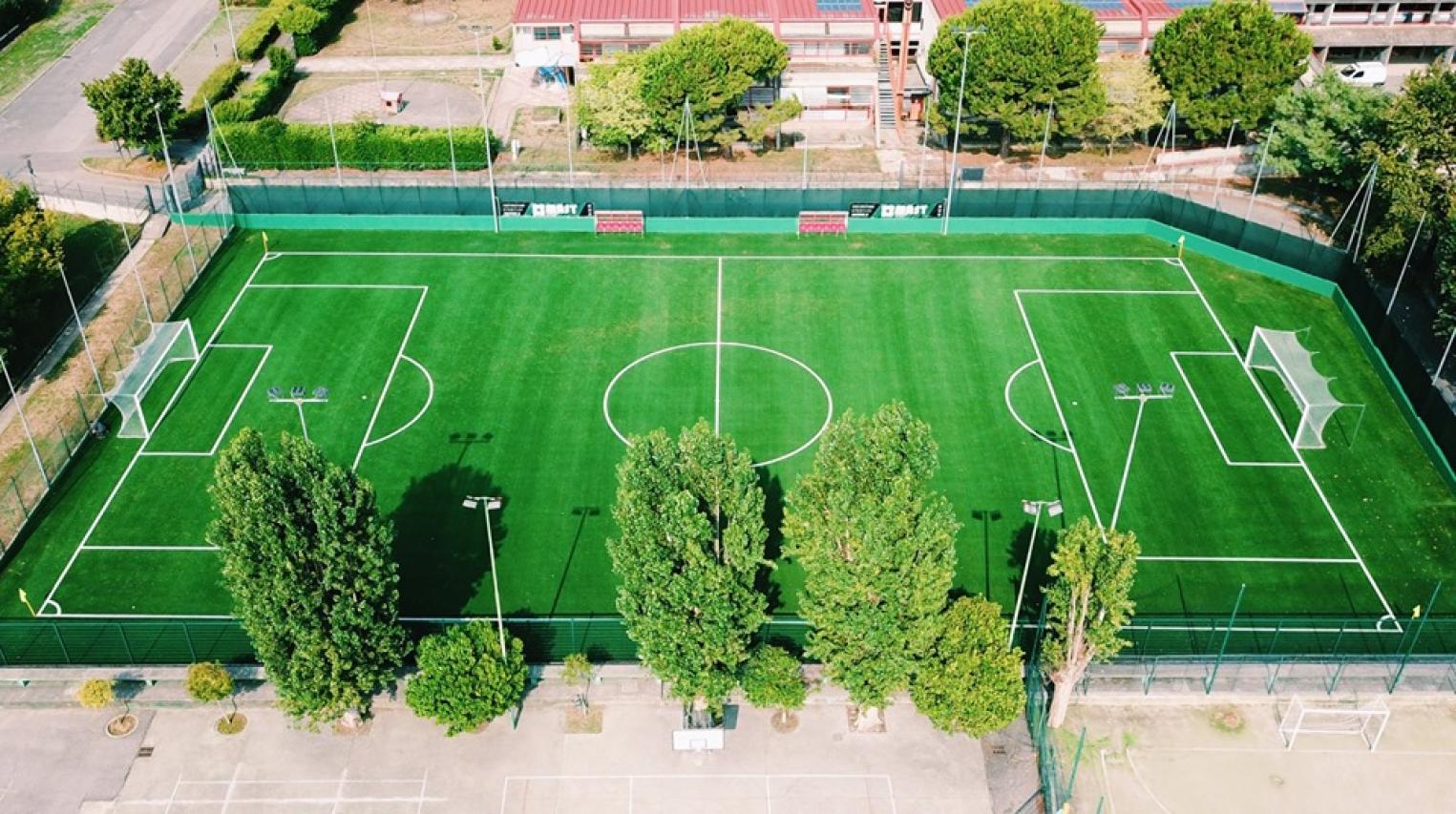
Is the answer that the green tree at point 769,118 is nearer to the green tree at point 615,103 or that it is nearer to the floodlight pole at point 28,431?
the green tree at point 615,103

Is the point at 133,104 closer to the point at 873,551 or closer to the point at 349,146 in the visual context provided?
the point at 349,146

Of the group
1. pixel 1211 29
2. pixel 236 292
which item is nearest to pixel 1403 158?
pixel 1211 29

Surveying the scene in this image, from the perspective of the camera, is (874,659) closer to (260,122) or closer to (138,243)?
(138,243)

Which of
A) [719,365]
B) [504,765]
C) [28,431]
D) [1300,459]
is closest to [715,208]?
[719,365]

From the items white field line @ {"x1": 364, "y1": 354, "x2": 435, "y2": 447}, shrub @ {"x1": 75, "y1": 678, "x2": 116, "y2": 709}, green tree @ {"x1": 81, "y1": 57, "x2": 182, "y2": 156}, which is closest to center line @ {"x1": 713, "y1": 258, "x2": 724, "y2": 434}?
white field line @ {"x1": 364, "y1": 354, "x2": 435, "y2": 447}

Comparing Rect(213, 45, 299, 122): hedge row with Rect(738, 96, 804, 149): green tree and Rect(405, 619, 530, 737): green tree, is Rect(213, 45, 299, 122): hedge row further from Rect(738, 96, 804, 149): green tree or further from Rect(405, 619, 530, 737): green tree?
Rect(405, 619, 530, 737): green tree
